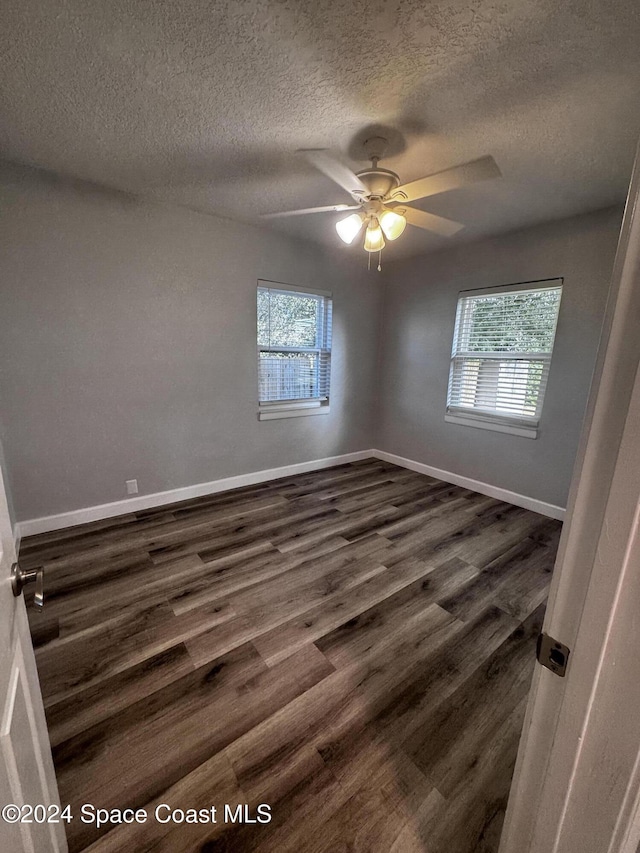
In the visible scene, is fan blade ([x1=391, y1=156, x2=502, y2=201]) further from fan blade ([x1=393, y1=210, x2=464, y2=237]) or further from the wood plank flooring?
the wood plank flooring

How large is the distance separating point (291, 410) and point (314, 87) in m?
2.62

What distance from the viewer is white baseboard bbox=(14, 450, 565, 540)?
2.59 m

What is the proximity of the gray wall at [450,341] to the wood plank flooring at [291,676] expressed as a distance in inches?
31.1

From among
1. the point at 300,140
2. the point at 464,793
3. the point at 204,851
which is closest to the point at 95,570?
the point at 204,851

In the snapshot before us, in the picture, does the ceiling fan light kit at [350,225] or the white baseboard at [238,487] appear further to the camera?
the white baseboard at [238,487]

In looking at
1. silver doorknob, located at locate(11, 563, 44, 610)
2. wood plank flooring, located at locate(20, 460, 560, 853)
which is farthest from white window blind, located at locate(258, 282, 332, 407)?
silver doorknob, located at locate(11, 563, 44, 610)

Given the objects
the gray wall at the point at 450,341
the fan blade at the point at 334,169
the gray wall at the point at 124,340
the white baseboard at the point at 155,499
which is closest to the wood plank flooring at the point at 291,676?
the white baseboard at the point at 155,499

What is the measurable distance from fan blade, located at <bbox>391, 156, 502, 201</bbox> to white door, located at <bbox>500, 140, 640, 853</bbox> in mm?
1474

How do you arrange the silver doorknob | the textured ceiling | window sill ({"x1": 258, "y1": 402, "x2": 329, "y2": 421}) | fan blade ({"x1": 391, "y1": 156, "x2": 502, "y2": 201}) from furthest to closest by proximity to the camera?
window sill ({"x1": 258, "y1": 402, "x2": 329, "y2": 421}), fan blade ({"x1": 391, "y1": 156, "x2": 502, "y2": 201}), the textured ceiling, the silver doorknob

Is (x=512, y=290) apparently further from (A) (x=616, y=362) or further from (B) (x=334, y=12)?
(A) (x=616, y=362)

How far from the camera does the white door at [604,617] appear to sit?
1.37 feet

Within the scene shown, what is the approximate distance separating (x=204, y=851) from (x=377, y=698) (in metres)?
0.72

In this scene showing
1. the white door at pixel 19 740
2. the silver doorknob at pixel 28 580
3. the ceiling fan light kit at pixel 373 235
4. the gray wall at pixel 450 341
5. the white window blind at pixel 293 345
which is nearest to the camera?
the white door at pixel 19 740

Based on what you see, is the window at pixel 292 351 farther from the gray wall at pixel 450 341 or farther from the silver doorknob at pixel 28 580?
the silver doorknob at pixel 28 580
